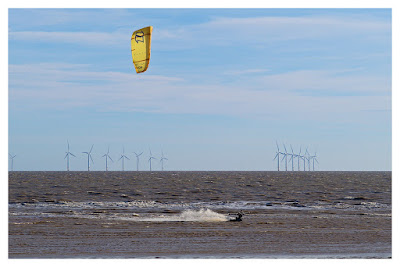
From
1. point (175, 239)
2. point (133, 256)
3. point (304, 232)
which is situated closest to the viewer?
point (133, 256)

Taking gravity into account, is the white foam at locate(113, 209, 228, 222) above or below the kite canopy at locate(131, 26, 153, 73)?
below

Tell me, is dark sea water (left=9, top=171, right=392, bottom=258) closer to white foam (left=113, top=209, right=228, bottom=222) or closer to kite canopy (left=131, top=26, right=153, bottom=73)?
white foam (left=113, top=209, right=228, bottom=222)

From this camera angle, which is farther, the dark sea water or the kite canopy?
the kite canopy

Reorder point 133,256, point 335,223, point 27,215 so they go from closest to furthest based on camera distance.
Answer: point 133,256, point 335,223, point 27,215

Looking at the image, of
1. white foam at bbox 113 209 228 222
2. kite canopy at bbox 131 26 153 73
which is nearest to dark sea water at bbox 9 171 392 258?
white foam at bbox 113 209 228 222

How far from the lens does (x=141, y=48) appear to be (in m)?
30.4

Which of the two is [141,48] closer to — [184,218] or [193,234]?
[193,234]

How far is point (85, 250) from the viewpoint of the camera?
22953 mm

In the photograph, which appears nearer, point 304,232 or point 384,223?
point 304,232

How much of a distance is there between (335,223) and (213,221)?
6.47 meters

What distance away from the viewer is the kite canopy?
29.8 meters
